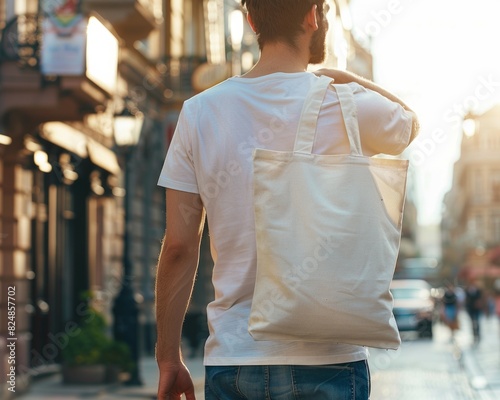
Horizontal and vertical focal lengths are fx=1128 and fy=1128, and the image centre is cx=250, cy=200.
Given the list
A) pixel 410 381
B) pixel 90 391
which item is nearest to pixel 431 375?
pixel 410 381

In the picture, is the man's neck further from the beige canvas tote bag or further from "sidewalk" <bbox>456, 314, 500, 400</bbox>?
"sidewalk" <bbox>456, 314, 500, 400</bbox>

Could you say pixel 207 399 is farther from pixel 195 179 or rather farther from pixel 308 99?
pixel 308 99

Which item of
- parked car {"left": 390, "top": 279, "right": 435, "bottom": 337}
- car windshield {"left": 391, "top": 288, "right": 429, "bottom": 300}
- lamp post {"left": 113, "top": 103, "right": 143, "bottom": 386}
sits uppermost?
lamp post {"left": 113, "top": 103, "right": 143, "bottom": 386}

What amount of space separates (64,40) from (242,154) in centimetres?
1225

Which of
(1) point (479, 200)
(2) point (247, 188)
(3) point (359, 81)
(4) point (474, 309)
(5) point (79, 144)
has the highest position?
(1) point (479, 200)

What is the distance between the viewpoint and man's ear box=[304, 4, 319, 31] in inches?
103

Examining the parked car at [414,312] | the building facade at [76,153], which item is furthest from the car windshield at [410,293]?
the building facade at [76,153]

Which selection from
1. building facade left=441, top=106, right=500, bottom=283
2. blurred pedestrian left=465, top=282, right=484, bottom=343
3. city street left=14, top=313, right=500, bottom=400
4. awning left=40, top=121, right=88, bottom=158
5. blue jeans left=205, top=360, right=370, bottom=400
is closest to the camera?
blue jeans left=205, top=360, right=370, bottom=400

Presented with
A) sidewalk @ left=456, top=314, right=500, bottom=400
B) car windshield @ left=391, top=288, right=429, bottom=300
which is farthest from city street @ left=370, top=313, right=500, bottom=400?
car windshield @ left=391, top=288, right=429, bottom=300

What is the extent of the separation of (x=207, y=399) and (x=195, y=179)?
505 mm

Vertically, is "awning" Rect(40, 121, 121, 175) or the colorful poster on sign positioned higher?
the colorful poster on sign

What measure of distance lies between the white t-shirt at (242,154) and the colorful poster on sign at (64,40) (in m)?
12.1

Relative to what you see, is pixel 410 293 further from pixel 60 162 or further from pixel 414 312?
pixel 60 162

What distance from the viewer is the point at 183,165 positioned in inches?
103
